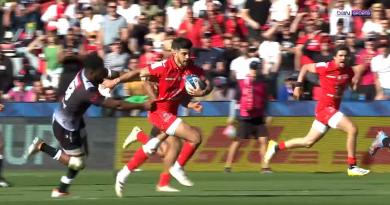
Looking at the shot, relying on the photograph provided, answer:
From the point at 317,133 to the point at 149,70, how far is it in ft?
13.9

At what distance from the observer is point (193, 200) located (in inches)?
528

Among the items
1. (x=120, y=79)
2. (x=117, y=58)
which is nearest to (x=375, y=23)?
(x=117, y=58)

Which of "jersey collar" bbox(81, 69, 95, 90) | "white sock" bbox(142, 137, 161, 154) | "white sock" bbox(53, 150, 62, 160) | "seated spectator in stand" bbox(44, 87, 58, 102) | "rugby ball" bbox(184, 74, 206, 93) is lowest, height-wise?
"seated spectator in stand" bbox(44, 87, 58, 102)

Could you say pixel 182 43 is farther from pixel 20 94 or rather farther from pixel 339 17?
pixel 20 94

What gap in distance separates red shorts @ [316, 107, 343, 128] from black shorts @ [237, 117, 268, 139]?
2.08 m

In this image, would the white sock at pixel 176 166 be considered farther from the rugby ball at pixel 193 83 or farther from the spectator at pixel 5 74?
the spectator at pixel 5 74

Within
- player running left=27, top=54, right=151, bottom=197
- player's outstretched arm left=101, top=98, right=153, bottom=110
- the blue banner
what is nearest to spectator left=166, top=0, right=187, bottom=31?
the blue banner

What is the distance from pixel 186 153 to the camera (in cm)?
1534

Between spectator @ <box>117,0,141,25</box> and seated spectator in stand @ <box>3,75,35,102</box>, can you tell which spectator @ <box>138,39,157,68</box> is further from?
seated spectator in stand @ <box>3,75,35,102</box>

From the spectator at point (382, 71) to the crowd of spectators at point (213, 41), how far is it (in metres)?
0.02

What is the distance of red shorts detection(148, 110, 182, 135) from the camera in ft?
48.0

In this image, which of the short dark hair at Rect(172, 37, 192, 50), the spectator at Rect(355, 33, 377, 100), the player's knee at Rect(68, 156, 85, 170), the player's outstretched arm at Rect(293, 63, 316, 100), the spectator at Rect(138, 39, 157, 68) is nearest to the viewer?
the player's knee at Rect(68, 156, 85, 170)

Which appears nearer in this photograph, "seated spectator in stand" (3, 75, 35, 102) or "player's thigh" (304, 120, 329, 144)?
"player's thigh" (304, 120, 329, 144)

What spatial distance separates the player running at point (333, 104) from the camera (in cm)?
1766
